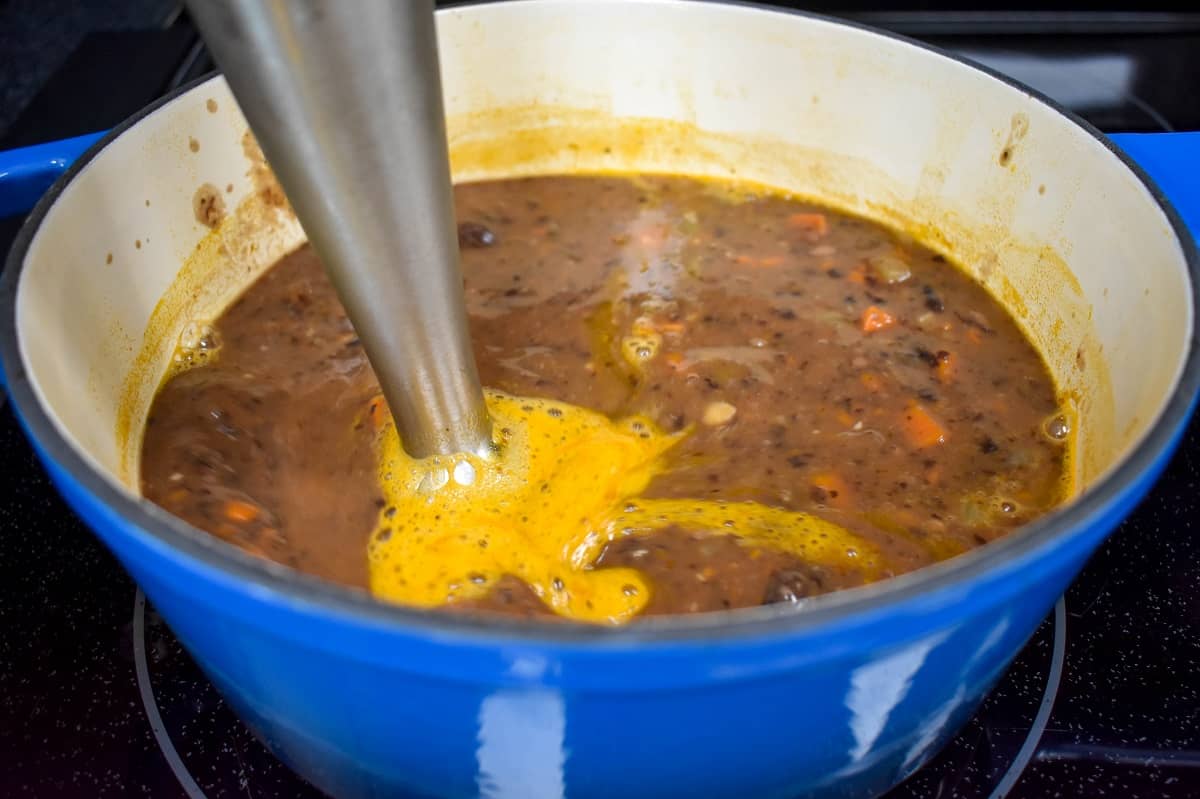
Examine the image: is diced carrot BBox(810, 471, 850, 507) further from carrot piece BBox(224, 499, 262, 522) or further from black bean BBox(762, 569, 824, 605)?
carrot piece BBox(224, 499, 262, 522)

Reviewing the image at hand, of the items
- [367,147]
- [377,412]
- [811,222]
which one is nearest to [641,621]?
[367,147]

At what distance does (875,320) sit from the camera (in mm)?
1136

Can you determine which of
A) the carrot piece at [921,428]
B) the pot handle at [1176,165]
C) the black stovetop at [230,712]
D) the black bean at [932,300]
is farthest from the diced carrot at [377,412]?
the pot handle at [1176,165]

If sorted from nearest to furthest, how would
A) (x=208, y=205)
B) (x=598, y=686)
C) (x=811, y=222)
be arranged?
(x=598, y=686), (x=208, y=205), (x=811, y=222)

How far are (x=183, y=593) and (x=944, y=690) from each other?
1.44ft

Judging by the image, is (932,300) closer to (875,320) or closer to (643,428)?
(875,320)

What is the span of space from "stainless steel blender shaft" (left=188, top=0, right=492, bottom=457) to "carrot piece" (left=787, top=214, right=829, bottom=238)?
638mm

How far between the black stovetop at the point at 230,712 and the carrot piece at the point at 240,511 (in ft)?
0.37

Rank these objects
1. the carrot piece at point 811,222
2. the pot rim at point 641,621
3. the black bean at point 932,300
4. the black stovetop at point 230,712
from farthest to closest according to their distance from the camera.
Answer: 1. the carrot piece at point 811,222
2. the black bean at point 932,300
3. the black stovetop at point 230,712
4. the pot rim at point 641,621

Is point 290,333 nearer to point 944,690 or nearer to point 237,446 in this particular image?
point 237,446

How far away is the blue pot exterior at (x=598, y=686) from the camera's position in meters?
0.50

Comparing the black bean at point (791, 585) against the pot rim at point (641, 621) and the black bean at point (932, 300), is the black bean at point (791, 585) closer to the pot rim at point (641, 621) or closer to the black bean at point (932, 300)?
the pot rim at point (641, 621)

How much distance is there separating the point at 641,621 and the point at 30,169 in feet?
2.31

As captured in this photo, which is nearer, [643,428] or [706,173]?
[643,428]
